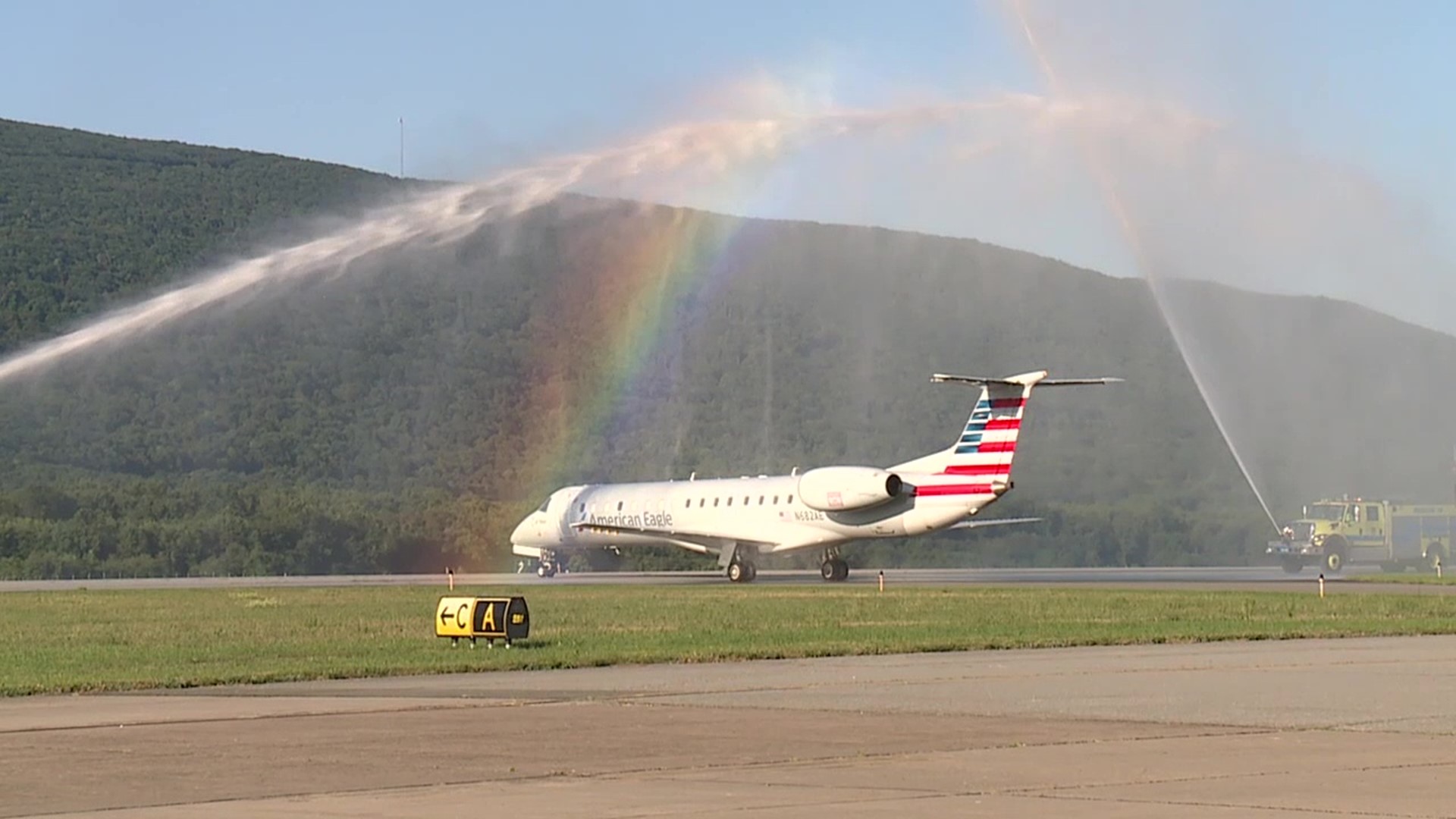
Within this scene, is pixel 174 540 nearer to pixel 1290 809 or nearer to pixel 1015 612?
pixel 1015 612

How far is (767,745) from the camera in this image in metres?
19.1

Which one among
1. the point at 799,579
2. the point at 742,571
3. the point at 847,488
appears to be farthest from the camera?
the point at 799,579

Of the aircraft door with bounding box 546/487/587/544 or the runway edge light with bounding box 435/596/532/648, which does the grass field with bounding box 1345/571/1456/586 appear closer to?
the aircraft door with bounding box 546/487/587/544

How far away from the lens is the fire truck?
83188 mm

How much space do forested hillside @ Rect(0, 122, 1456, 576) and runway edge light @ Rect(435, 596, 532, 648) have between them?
40.1 metres

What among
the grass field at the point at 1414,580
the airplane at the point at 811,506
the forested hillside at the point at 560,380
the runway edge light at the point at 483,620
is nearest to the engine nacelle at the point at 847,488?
the airplane at the point at 811,506

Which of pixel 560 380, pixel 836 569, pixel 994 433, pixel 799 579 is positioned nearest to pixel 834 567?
pixel 836 569

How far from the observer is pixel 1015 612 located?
4356cm

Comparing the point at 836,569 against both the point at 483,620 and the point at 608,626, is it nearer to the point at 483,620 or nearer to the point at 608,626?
the point at 608,626

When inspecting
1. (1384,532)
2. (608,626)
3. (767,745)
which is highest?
(1384,532)

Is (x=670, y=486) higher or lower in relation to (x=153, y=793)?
higher

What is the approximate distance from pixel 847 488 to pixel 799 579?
8.61m

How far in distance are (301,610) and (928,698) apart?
2651 cm

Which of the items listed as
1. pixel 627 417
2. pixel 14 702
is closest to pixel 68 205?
pixel 627 417
